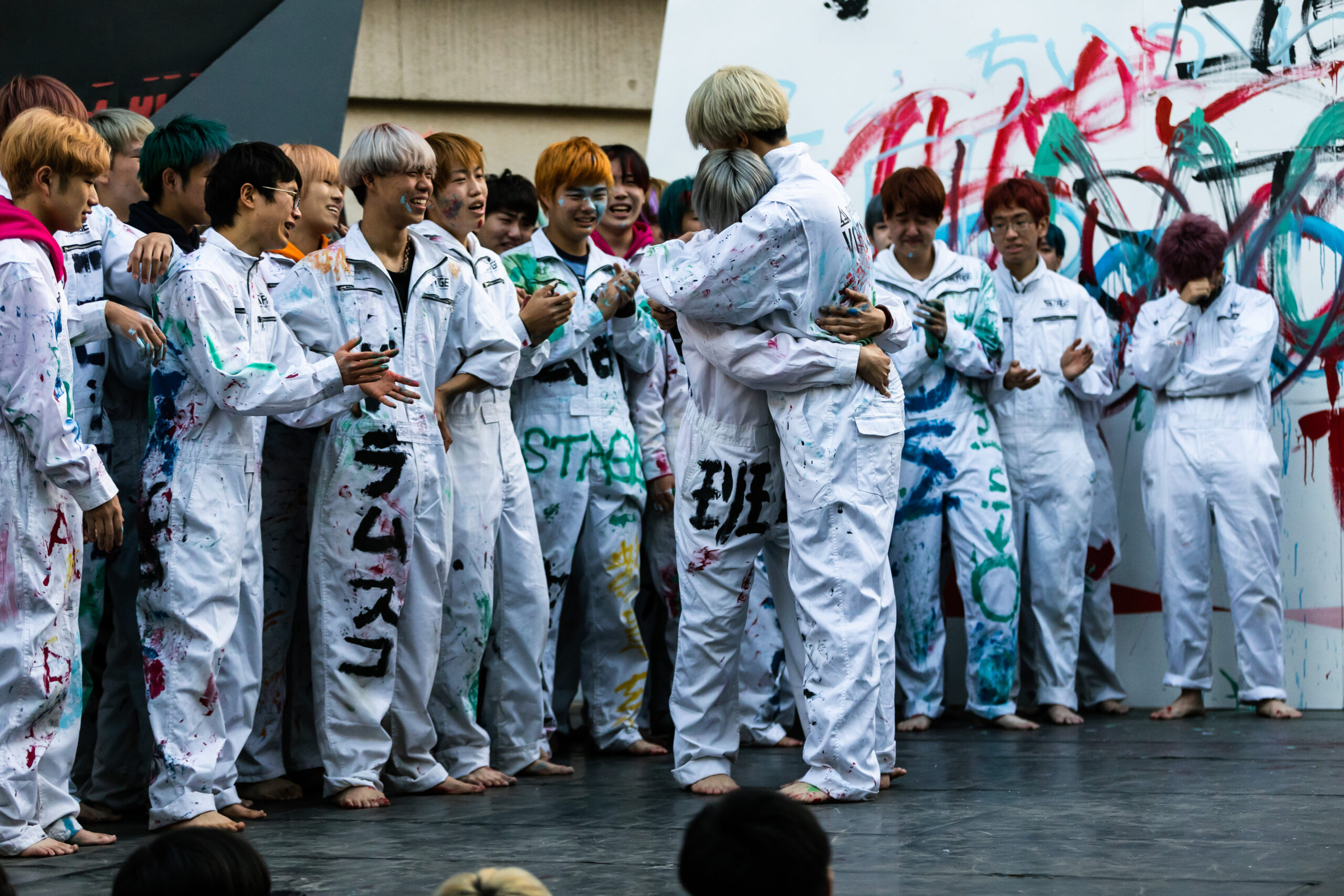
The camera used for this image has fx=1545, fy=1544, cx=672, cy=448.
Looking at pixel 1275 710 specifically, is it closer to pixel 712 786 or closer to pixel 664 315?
pixel 712 786

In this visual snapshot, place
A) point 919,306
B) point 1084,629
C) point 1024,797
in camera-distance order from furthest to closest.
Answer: point 1084,629 → point 919,306 → point 1024,797

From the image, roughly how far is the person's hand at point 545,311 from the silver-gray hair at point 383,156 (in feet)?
1.78

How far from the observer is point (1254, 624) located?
6.21 m

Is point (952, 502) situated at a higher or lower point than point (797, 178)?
lower

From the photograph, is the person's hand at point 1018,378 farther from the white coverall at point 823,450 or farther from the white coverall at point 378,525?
the white coverall at point 378,525

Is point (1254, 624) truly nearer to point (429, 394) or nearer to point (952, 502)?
point (952, 502)

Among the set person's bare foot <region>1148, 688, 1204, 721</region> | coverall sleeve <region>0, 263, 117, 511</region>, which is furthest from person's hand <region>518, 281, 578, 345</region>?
person's bare foot <region>1148, 688, 1204, 721</region>

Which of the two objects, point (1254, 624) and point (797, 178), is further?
point (1254, 624)

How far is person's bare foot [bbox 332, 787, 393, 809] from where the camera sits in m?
4.40

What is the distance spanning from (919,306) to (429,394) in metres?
2.35

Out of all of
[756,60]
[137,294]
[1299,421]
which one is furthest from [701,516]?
[756,60]

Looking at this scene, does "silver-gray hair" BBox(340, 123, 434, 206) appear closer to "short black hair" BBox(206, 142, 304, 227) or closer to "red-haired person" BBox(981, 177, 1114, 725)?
"short black hair" BBox(206, 142, 304, 227)

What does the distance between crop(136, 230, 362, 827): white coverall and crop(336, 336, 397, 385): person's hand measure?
0.09ft

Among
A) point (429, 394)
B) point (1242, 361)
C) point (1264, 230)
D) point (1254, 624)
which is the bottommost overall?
point (1254, 624)
